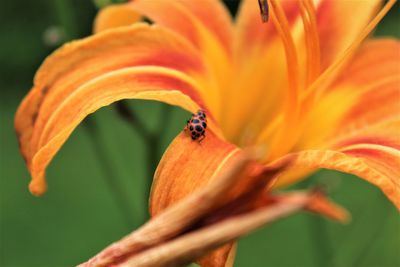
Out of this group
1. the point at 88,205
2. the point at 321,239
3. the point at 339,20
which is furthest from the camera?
the point at 88,205

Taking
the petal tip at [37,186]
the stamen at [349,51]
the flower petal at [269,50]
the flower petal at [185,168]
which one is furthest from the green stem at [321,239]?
the petal tip at [37,186]

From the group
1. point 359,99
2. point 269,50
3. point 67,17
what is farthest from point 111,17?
A: point 359,99

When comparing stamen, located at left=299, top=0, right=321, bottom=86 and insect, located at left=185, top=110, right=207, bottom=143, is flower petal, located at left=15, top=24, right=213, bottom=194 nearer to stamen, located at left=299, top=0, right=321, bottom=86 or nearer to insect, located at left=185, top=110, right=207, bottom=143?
insect, located at left=185, top=110, right=207, bottom=143

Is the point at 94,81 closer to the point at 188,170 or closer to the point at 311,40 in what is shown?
the point at 188,170

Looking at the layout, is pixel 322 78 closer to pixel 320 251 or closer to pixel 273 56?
pixel 273 56

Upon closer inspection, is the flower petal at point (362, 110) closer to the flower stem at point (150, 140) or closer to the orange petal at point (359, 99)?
the orange petal at point (359, 99)

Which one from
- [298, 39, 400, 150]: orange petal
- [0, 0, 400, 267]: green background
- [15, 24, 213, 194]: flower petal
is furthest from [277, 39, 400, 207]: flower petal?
[0, 0, 400, 267]: green background
